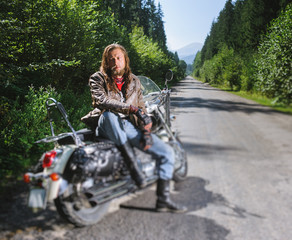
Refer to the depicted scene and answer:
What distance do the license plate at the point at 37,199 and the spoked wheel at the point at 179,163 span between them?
1.78m

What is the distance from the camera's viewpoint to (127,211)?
2895 millimetres

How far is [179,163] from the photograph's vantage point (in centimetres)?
335

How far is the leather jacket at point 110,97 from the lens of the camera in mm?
2697

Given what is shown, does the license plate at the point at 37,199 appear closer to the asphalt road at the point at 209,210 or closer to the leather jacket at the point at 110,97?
the asphalt road at the point at 209,210

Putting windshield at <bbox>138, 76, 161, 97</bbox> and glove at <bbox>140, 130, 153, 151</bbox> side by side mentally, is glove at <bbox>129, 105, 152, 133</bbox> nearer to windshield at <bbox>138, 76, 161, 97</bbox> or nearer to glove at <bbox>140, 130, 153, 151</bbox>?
glove at <bbox>140, 130, 153, 151</bbox>

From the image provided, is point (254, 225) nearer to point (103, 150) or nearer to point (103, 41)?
point (103, 150)

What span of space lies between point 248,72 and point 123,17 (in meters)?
25.2

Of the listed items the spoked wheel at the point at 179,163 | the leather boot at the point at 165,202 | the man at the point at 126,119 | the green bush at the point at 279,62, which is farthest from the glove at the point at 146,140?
the green bush at the point at 279,62

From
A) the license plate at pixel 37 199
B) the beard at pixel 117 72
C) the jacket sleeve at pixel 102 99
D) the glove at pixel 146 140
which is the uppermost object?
the beard at pixel 117 72

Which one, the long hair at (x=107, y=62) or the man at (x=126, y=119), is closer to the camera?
the man at (x=126, y=119)

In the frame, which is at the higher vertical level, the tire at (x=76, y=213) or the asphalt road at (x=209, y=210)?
the tire at (x=76, y=213)

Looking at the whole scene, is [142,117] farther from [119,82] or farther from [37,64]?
[37,64]

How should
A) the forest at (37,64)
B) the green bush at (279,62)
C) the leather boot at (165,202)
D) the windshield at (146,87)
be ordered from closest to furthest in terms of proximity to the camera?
1. the leather boot at (165,202)
2. the windshield at (146,87)
3. the forest at (37,64)
4. the green bush at (279,62)

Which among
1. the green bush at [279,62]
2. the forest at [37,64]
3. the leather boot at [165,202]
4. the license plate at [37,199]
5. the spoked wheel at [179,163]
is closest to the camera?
the license plate at [37,199]
